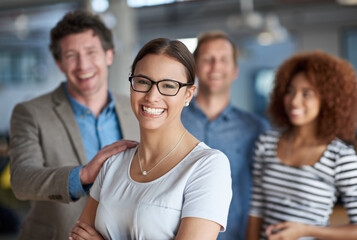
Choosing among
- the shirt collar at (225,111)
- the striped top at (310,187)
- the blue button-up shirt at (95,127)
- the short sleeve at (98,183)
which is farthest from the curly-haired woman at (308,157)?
the short sleeve at (98,183)

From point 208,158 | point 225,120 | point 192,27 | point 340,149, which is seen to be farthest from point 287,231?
point 192,27

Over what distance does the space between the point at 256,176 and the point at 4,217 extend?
474cm

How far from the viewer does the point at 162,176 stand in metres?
1.42

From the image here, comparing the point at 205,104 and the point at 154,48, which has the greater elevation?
the point at 154,48

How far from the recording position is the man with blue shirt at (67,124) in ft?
6.60

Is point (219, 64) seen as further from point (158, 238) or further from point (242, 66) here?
point (242, 66)

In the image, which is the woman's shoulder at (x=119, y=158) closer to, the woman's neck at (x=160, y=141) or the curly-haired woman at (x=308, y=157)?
the woman's neck at (x=160, y=141)

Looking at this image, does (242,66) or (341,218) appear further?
(242,66)

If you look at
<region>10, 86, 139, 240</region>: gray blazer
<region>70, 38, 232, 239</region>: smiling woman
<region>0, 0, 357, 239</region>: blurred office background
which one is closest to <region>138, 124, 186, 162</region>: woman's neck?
<region>70, 38, 232, 239</region>: smiling woman

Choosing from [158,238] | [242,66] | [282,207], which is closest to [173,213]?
[158,238]

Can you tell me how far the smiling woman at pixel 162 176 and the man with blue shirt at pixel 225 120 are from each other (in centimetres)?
101

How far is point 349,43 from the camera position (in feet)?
40.6

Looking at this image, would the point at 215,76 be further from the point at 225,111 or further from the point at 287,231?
the point at 287,231

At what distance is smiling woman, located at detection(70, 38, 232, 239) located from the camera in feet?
4.41
